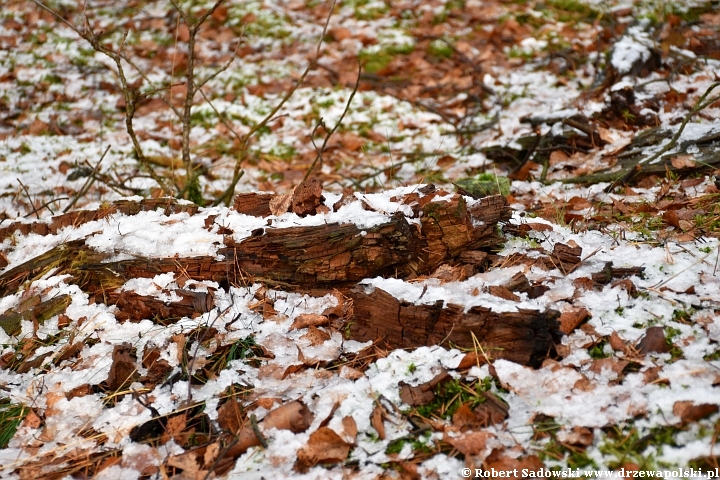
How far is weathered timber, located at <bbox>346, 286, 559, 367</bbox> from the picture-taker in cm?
210

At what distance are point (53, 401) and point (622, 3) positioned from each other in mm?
7357

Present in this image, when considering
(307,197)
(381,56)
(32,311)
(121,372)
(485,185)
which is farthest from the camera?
(381,56)

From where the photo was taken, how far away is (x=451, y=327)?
2.22m

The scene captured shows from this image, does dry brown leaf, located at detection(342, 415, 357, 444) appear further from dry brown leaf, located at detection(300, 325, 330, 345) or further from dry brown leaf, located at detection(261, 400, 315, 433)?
dry brown leaf, located at detection(300, 325, 330, 345)

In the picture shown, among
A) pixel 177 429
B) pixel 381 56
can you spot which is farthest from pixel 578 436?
pixel 381 56

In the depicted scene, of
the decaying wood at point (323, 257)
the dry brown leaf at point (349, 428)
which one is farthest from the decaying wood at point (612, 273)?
the dry brown leaf at point (349, 428)

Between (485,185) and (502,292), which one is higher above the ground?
(502,292)

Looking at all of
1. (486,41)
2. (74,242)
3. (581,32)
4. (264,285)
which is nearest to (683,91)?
(581,32)

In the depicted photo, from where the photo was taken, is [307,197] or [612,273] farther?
[307,197]

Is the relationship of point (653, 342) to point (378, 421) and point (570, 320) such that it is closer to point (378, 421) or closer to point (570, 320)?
point (570, 320)

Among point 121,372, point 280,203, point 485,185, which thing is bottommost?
point 485,185

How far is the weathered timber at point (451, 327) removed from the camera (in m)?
2.10

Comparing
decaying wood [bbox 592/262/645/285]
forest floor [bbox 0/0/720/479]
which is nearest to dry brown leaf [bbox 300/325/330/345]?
forest floor [bbox 0/0/720/479]

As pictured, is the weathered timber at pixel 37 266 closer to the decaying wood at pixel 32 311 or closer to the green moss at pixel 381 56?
the decaying wood at pixel 32 311
